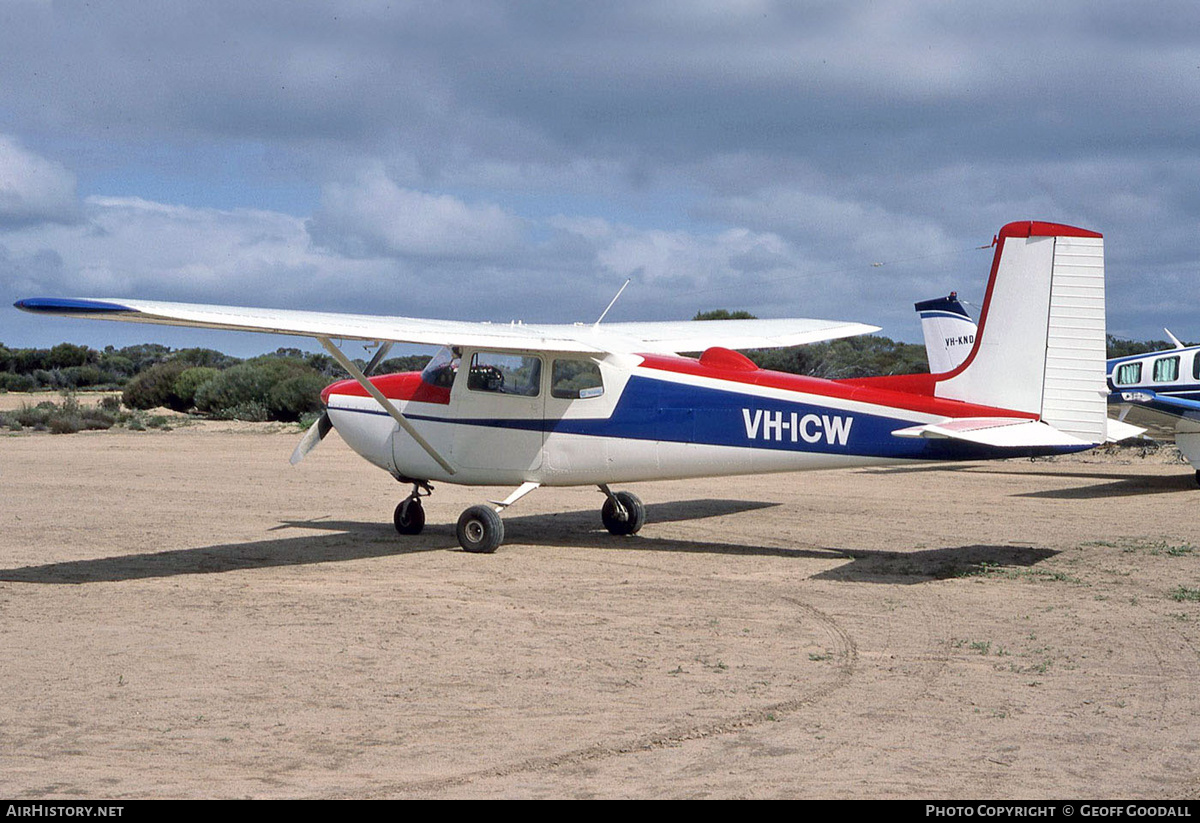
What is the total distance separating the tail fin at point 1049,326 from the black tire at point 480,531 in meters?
4.50

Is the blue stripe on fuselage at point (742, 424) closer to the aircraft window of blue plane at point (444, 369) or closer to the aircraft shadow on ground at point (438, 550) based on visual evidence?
the aircraft window of blue plane at point (444, 369)

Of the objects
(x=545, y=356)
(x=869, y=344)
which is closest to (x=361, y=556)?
(x=545, y=356)

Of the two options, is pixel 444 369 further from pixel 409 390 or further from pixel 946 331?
pixel 946 331

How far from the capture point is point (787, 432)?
10078 millimetres

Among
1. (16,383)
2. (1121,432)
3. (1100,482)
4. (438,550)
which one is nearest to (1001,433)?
(438,550)

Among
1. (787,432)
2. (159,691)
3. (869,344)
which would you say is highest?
(869,344)

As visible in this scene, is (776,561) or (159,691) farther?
(776,561)

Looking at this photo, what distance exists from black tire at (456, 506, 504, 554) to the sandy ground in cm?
19

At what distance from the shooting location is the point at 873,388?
9.98 metres

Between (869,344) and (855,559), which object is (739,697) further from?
(869,344)

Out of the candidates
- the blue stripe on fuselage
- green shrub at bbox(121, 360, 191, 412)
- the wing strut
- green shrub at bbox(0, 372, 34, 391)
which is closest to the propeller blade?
the wing strut

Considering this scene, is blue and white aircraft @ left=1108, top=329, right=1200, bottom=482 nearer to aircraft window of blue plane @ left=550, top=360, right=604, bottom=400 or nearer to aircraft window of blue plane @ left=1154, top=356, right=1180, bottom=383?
aircraft window of blue plane @ left=1154, top=356, right=1180, bottom=383
